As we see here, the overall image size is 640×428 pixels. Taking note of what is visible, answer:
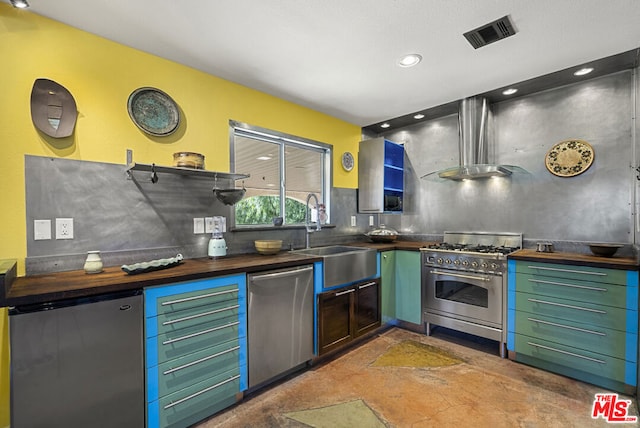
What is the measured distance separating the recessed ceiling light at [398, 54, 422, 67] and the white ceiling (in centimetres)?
6

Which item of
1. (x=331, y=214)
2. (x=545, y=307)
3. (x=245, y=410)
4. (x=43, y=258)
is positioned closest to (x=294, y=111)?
→ (x=331, y=214)

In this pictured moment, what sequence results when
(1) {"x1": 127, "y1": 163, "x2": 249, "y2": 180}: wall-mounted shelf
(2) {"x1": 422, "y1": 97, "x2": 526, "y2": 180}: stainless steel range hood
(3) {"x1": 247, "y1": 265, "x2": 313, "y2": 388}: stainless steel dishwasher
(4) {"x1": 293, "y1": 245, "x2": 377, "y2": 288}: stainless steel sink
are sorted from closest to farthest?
(1) {"x1": 127, "y1": 163, "x2": 249, "y2": 180}: wall-mounted shelf, (3) {"x1": 247, "y1": 265, "x2": 313, "y2": 388}: stainless steel dishwasher, (4) {"x1": 293, "y1": 245, "x2": 377, "y2": 288}: stainless steel sink, (2) {"x1": 422, "y1": 97, "x2": 526, "y2": 180}: stainless steel range hood

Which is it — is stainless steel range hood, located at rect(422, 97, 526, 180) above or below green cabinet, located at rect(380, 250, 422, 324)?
above

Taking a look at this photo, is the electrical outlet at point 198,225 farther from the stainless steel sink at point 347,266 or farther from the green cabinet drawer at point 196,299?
the stainless steel sink at point 347,266

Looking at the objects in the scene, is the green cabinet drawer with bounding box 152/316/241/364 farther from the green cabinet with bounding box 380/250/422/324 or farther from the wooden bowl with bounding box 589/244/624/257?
the wooden bowl with bounding box 589/244/624/257

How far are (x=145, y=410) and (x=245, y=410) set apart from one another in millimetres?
631

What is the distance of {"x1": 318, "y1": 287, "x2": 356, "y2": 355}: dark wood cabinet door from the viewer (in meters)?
2.46

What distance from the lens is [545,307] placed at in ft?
7.66

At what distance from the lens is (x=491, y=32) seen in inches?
74.9

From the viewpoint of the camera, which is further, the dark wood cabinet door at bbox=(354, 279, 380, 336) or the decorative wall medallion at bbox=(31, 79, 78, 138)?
the dark wood cabinet door at bbox=(354, 279, 380, 336)

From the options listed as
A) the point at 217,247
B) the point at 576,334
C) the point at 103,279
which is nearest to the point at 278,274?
the point at 217,247

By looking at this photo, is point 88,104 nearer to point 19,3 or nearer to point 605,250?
point 19,3

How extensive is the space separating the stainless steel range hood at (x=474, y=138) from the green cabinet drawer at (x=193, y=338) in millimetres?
2640

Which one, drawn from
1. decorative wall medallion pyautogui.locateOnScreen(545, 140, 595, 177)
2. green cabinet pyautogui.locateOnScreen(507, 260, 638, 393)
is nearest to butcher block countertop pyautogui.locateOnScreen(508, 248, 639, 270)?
green cabinet pyautogui.locateOnScreen(507, 260, 638, 393)
